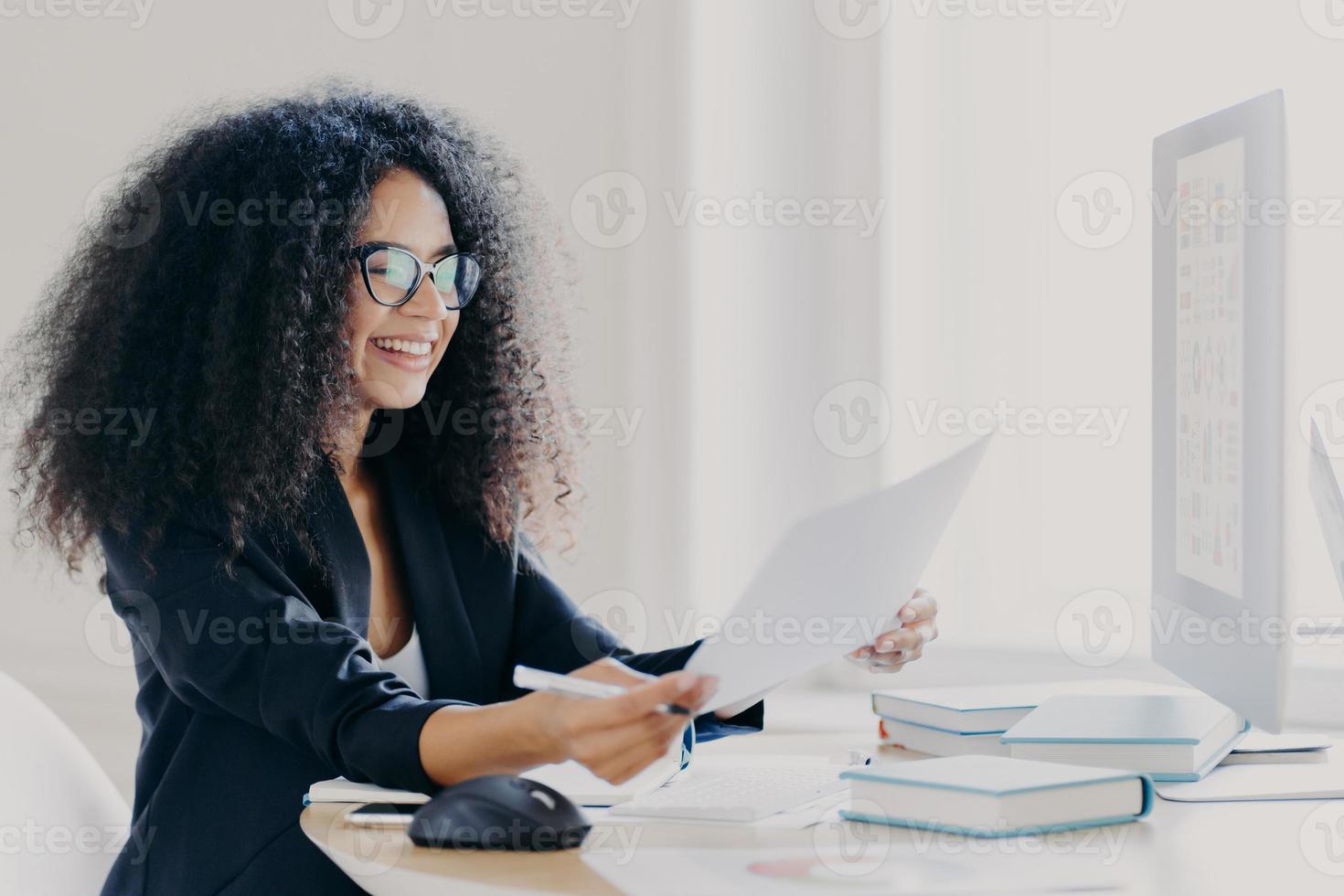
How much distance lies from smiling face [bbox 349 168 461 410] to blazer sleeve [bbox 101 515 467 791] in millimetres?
260

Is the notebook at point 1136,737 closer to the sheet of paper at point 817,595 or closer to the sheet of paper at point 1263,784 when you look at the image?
the sheet of paper at point 1263,784

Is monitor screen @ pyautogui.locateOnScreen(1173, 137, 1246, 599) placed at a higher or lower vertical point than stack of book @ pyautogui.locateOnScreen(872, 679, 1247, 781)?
higher

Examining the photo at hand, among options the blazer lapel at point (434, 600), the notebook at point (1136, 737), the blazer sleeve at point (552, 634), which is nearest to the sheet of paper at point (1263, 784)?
the notebook at point (1136, 737)

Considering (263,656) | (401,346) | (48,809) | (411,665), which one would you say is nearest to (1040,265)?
(401,346)

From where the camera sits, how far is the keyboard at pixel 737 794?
998mm

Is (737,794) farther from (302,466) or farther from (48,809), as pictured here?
(48,809)

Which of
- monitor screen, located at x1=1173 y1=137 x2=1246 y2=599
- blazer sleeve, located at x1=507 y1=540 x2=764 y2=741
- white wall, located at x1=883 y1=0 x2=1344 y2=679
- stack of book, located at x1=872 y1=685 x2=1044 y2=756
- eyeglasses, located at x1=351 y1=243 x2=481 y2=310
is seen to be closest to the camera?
monitor screen, located at x1=1173 y1=137 x2=1246 y2=599

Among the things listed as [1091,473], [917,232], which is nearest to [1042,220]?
[917,232]

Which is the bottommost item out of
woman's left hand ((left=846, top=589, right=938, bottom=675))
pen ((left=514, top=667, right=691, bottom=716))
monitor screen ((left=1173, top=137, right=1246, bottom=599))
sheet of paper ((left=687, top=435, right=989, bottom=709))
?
woman's left hand ((left=846, top=589, right=938, bottom=675))

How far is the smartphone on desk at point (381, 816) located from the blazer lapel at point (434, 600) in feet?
1.41

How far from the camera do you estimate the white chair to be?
127 cm

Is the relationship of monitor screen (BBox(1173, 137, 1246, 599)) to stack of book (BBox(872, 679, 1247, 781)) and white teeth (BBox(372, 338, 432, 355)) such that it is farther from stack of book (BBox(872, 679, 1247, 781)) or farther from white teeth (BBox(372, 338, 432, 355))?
white teeth (BBox(372, 338, 432, 355))

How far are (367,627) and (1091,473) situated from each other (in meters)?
1.28

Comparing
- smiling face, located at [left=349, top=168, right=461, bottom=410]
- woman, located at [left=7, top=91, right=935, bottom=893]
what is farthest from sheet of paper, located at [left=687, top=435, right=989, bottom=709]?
smiling face, located at [left=349, top=168, right=461, bottom=410]
